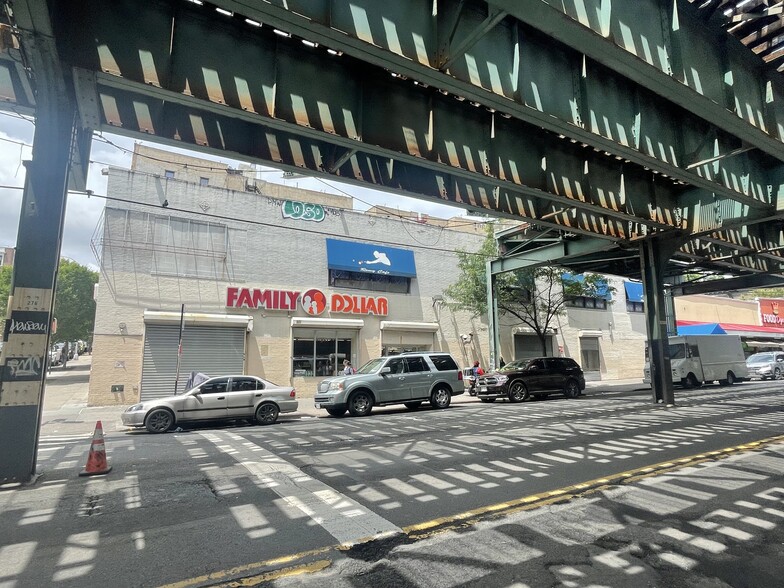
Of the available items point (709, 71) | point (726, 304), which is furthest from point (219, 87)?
point (726, 304)

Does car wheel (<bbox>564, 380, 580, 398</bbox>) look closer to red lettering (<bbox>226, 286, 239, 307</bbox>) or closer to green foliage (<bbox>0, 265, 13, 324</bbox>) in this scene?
red lettering (<bbox>226, 286, 239, 307</bbox>)

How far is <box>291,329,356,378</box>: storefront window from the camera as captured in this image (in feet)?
66.7

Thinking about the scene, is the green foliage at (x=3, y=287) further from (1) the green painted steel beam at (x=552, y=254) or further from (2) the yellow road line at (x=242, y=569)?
(2) the yellow road line at (x=242, y=569)

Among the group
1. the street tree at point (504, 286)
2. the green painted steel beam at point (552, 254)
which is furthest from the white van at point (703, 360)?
the green painted steel beam at point (552, 254)

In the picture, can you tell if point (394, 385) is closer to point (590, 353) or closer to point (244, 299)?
point (244, 299)

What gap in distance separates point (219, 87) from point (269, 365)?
1416 cm

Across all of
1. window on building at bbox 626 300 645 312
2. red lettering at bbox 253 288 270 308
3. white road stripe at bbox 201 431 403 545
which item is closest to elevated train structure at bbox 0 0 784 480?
white road stripe at bbox 201 431 403 545

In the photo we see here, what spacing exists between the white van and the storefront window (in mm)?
15588

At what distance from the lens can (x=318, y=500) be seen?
5.26 m

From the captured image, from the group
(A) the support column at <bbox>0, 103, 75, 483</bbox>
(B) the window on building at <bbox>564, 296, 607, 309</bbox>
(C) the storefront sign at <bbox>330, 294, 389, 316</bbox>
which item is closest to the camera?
(A) the support column at <bbox>0, 103, 75, 483</bbox>

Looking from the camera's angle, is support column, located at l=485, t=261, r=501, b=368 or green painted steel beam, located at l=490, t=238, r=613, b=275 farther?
support column, located at l=485, t=261, r=501, b=368

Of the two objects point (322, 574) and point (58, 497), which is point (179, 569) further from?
point (58, 497)

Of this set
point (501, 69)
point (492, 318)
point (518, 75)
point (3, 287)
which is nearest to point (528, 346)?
point (492, 318)

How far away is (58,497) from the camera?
5648 mm
